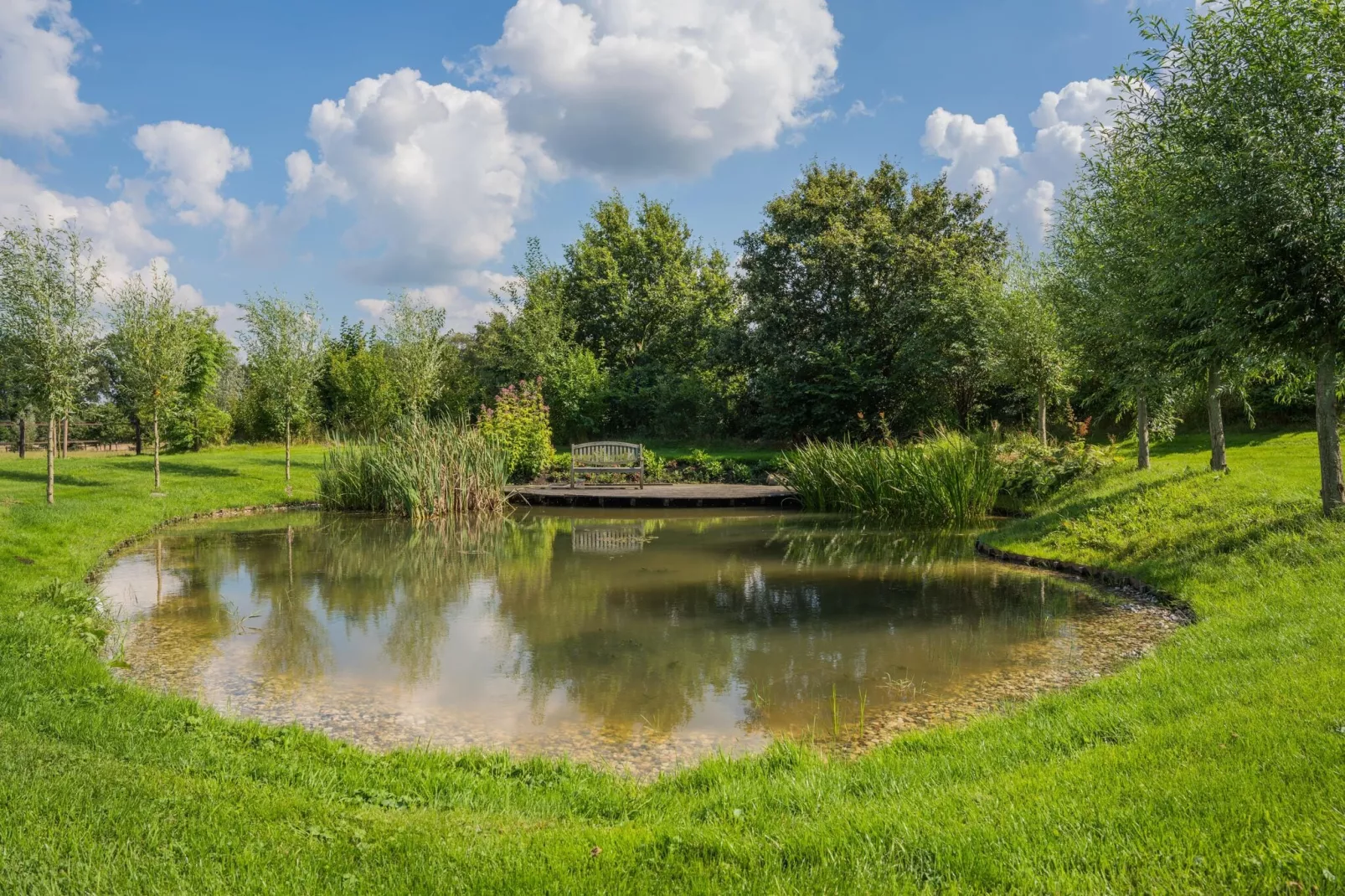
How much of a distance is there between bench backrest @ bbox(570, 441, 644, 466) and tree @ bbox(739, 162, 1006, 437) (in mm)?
6809

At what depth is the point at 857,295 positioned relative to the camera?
25578 millimetres

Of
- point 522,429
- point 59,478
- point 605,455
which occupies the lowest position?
point 59,478

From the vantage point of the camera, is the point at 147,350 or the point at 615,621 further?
the point at 147,350

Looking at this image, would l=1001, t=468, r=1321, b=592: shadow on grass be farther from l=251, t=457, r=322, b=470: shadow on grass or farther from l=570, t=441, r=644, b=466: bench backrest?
l=251, t=457, r=322, b=470: shadow on grass

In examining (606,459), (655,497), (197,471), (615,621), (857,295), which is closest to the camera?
(615,621)

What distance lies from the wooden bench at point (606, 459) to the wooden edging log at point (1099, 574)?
9854 mm

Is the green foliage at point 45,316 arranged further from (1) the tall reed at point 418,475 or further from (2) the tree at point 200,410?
(2) the tree at point 200,410

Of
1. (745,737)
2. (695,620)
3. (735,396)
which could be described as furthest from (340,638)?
(735,396)

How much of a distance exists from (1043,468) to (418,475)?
11.8 m

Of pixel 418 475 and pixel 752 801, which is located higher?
pixel 418 475

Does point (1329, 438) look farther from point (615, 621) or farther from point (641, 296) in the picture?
point (641, 296)

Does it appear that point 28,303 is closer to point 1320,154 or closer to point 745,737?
point 745,737

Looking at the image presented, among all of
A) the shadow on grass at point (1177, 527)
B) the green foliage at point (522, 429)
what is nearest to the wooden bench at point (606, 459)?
the green foliage at point (522, 429)

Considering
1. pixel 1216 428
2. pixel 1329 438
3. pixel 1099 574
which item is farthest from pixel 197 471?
pixel 1329 438
